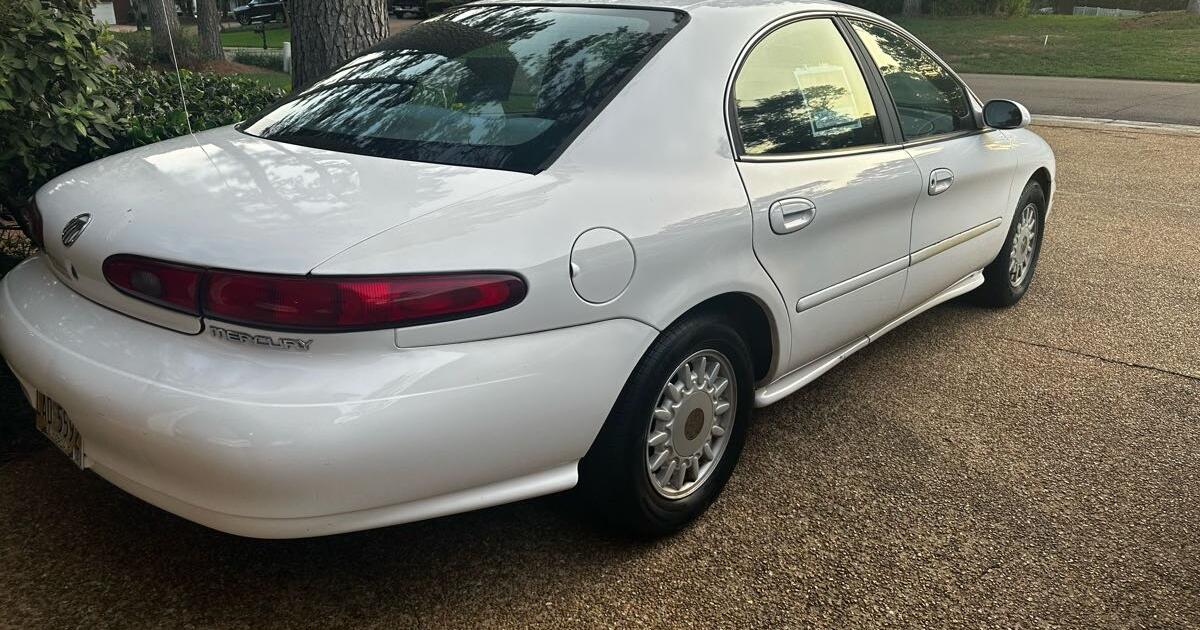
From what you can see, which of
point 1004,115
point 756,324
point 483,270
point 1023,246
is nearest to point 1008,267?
point 1023,246

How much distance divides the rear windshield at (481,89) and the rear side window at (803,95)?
0.34 meters

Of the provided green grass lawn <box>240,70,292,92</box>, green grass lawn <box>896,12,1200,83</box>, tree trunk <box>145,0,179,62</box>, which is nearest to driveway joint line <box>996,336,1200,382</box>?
green grass lawn <box>240,70,292,92</box>

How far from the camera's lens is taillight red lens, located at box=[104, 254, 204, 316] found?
1.95 meters

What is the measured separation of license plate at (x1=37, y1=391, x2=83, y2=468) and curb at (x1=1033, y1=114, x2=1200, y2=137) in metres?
11.9

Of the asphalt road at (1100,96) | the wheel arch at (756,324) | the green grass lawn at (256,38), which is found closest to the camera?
the wheel arch at (756,324)

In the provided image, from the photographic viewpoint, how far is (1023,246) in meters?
4.70

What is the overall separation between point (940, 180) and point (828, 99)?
709mm

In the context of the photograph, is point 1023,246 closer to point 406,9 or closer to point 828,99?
point 828,99

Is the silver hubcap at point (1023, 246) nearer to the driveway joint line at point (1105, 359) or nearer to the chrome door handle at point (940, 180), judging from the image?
the driveway joint line at point (1105, 359)

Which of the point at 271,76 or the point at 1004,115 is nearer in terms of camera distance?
the point at 1004,115

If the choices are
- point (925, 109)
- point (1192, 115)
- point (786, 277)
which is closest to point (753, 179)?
point (786, 277)

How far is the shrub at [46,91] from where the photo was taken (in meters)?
3.35

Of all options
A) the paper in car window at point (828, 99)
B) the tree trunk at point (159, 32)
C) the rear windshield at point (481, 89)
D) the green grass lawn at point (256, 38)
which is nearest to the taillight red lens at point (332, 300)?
the rear windshield at point (481, 89)

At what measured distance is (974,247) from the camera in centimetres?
402
